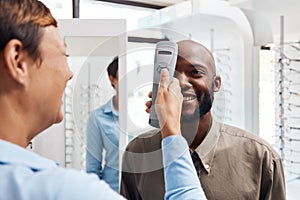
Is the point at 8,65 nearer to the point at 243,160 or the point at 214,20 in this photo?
the point at 243,160

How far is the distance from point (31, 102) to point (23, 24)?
0.10 m

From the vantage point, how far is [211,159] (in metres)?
0.81

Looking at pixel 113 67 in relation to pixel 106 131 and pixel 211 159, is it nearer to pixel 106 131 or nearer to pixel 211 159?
pixel 106 131

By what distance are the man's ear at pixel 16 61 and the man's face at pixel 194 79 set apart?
0.34 m

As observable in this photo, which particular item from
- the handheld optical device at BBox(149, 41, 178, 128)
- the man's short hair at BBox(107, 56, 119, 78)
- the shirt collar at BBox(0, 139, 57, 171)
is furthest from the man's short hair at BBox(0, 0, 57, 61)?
the man's short hair at BBox(107, 56, 119, 78)

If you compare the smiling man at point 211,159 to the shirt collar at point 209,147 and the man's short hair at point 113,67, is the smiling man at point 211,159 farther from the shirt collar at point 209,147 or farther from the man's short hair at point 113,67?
the man's short hair at point 113,67

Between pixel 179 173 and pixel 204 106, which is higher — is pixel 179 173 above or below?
below

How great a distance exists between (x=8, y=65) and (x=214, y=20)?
173 cm

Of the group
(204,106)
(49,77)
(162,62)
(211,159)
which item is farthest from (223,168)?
(49,77)

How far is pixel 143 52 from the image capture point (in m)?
0.75

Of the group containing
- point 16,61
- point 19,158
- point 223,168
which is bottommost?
point 223,168

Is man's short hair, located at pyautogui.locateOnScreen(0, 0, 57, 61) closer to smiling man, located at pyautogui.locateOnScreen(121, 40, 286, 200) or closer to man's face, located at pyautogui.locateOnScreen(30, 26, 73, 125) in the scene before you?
man's face, located at pyautogui.locateOnScreen(30, 26, 73, 125)

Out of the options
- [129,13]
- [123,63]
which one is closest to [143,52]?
[123,63]

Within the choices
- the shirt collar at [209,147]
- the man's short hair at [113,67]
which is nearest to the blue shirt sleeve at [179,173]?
the shirt collar at [209,147]
